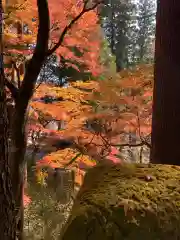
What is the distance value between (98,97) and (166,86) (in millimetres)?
783

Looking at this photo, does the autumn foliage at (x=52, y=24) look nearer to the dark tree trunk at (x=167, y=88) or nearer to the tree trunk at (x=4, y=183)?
the dark tree trunk at (x=167, y=88)

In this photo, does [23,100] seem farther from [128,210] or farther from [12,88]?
[128,210]

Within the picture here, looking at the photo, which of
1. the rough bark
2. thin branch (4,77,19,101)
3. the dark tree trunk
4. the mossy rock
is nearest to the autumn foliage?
thin branch (4,77,19,101)

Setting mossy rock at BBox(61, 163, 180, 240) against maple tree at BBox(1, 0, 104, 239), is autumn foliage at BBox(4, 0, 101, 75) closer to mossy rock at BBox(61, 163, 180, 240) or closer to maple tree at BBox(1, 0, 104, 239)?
maple tree at BBox(1, 0, 104, 239)

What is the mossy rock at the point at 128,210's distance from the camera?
4.33 feet

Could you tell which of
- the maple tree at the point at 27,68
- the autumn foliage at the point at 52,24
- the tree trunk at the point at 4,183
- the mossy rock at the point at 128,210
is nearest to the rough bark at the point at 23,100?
the maple tree at the point at 27,68

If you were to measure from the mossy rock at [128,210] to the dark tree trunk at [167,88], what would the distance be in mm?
805

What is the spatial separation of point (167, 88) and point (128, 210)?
1.30 meters

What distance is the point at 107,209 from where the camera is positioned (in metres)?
1.35

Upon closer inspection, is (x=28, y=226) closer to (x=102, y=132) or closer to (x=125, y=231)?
(x=102, y=132)

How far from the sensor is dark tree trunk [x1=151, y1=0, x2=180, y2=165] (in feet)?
7.73

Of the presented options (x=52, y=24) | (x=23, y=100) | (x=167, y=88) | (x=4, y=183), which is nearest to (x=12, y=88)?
(x=23, y=100)

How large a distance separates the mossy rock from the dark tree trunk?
81 cm

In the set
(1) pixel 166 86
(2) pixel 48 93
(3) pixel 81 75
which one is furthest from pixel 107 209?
(3) pixel 81 75
